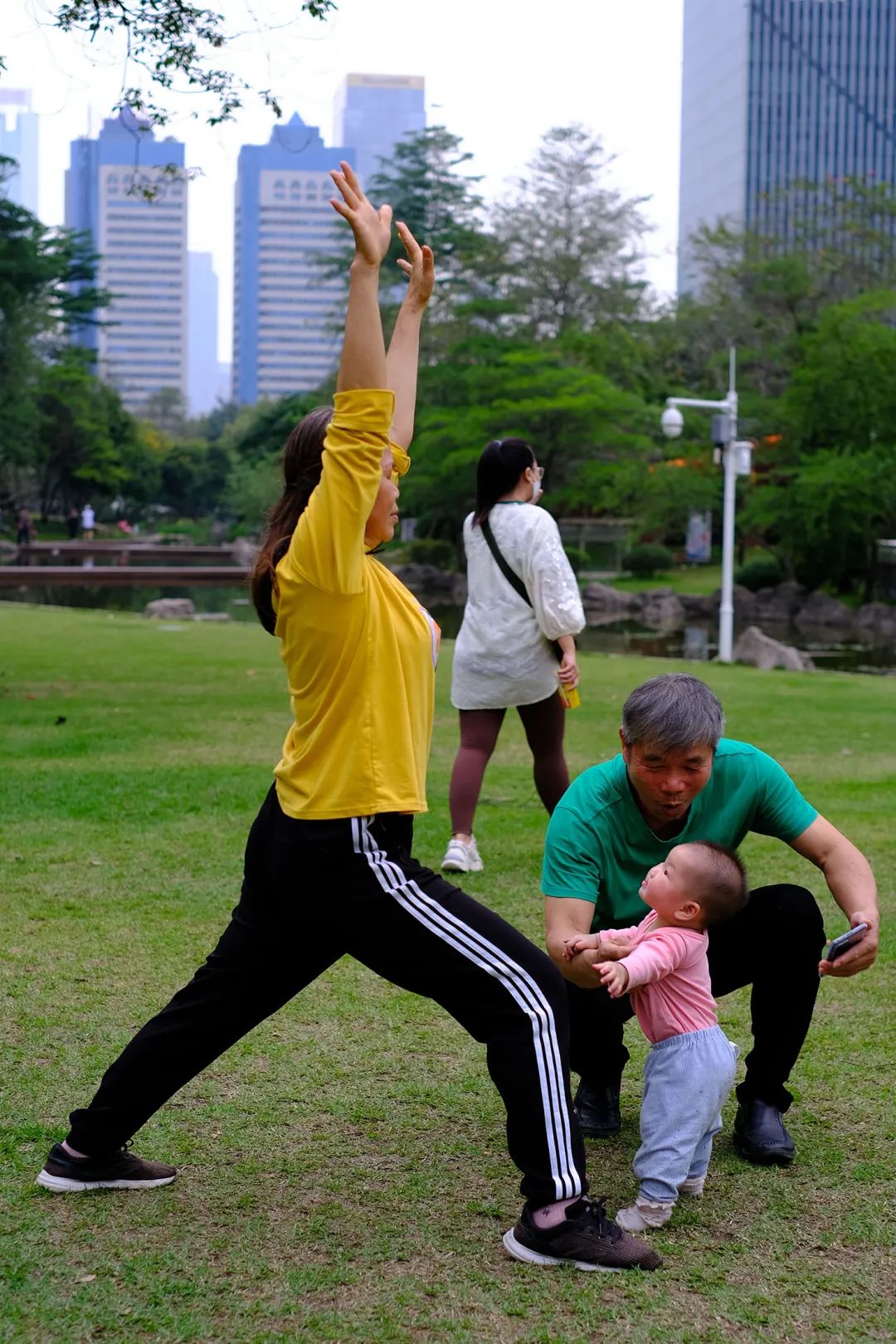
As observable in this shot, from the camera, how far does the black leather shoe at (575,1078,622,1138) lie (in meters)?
3.27

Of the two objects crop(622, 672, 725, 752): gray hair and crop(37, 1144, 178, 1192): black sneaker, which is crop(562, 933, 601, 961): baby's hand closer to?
crop(622, 672, 725, 752): gray hair

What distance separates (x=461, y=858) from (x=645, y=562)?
40.1m

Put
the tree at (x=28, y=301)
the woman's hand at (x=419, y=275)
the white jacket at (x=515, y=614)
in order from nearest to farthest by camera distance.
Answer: the woman's hand at (x=419, y=275) < the white jacket at (x=515, y=614) < the tree at (x=28, y=301)

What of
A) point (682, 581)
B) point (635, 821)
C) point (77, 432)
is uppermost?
point (77, 432)

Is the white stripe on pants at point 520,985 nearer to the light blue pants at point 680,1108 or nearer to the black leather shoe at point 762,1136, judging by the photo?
the light blue pants at point 680,1108

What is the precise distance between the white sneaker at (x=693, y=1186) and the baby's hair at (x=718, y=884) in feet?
1.70

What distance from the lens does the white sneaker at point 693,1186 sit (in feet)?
9.59

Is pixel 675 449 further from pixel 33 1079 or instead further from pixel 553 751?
pixel 33 1079

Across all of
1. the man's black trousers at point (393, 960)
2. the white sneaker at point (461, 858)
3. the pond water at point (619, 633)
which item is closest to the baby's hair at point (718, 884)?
the man's black trousers at point (393, 960)

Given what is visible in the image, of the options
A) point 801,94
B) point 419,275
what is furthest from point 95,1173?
point 801,94

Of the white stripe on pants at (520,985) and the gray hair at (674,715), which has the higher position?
the gray hair at (674,715)

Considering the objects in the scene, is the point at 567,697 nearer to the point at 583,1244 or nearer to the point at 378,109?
the point at 583,1244

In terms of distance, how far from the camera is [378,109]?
458 feet

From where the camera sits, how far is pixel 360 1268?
261 centimetres
